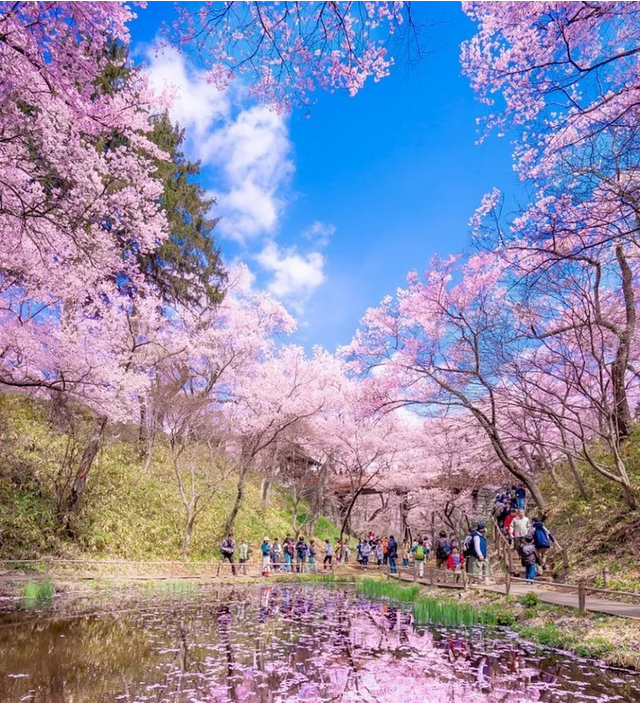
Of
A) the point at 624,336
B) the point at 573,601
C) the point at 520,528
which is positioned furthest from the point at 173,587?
the point at 624,336

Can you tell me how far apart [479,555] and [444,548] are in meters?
4.47

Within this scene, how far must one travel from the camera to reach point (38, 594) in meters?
10.2

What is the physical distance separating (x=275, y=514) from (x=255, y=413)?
22.6ft

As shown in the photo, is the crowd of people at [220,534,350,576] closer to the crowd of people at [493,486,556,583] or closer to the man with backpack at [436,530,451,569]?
the man with backpack at [436,530,451,569]

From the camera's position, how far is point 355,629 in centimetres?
883

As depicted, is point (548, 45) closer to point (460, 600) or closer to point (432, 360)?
point (432, 360)

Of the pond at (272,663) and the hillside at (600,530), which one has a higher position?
the hillside at (600,530)

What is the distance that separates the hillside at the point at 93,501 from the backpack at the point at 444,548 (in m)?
8.56

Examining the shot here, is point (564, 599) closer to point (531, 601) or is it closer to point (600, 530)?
point (531, 601)

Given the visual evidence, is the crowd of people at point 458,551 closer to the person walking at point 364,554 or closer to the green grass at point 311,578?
the person walking at point 364,554

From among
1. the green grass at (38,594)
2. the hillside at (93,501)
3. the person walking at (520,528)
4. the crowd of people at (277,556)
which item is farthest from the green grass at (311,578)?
the green grass at (38,594)

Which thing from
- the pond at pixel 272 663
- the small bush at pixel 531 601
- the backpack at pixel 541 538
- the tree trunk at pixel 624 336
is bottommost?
the pond at pixel 272 663

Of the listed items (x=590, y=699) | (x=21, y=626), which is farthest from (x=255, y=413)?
(x=590, y=699)

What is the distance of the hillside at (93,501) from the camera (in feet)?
47.8
